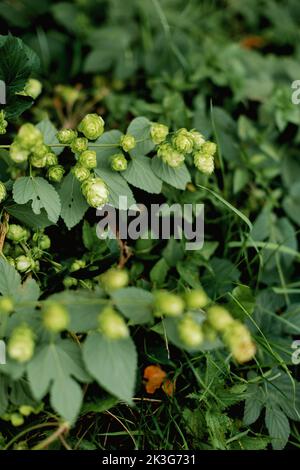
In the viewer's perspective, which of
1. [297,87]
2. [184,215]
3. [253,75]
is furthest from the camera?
[253,75]

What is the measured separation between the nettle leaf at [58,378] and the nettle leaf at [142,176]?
1.48 ft

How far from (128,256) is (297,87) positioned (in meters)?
1.01

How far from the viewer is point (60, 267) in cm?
132

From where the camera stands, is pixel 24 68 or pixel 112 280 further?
pixel 24 68

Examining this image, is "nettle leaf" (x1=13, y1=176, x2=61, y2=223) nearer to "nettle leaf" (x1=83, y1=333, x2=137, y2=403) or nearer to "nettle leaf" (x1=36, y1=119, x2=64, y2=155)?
"nettle leaf" (x1=36, y1=119, x2=64, y2=155)

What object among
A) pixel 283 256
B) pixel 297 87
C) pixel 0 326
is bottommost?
pixel 283 256

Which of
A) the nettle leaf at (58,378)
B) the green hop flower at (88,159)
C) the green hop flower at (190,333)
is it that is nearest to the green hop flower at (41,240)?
the green hop flower at (88,159)

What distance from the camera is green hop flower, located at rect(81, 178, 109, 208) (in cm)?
110

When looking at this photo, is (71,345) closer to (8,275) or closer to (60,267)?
(8,275)

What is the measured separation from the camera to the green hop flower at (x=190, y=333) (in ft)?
2.95

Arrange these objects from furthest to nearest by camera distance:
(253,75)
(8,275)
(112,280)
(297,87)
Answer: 1. (253,75)
2. (297,87)
3. (8,275)
4. (112,280)

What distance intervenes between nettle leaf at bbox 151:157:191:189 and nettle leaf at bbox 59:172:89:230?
0.20 m

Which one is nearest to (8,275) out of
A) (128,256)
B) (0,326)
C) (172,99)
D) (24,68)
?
(0,326)

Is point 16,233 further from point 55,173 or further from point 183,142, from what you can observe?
point 183,142
